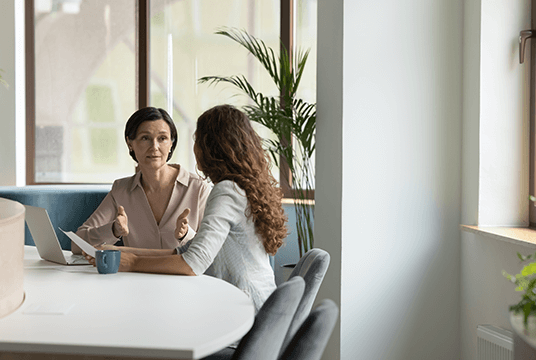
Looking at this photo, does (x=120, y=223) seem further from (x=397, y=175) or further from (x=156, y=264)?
(x=397, y=175)

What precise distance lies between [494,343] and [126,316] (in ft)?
4.98

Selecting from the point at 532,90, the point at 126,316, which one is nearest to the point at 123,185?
the point at 126,316

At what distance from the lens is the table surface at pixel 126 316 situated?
3.59 feet

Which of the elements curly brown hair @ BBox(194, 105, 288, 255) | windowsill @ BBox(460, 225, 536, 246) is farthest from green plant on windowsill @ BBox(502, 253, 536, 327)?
windowsill @ BBox(460, 225, 536, 246)

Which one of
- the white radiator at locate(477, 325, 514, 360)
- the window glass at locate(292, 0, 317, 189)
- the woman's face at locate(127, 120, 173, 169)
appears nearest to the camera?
the white radiator at locate(477, 325, 514, 360)

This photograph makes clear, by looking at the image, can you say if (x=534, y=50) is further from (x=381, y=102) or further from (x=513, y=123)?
(x=381, y=102)

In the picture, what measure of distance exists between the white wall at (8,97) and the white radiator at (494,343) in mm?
3291

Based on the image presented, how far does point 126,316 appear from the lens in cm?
129

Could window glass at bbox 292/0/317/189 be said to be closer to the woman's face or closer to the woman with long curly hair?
the woman's face

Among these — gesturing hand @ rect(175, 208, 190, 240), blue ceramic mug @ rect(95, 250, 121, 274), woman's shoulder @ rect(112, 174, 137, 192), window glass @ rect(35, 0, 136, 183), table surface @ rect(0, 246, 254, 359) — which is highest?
window glass @ rect(35, 0, 136, 183)

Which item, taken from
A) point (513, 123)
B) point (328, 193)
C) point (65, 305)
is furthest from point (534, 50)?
point (65, 305)

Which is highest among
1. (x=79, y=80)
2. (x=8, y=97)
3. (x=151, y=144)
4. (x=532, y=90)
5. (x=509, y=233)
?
(x=79, y=80)

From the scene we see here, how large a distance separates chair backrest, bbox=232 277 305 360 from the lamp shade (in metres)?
0.58

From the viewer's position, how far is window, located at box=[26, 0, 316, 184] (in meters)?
4.07
